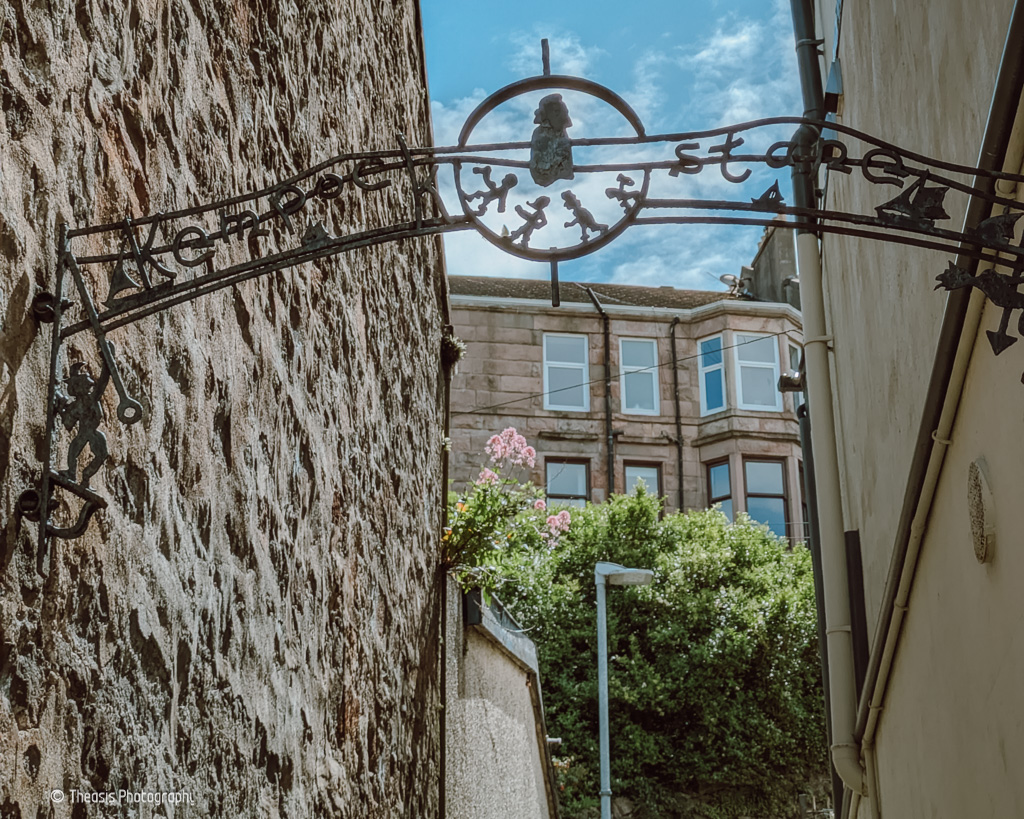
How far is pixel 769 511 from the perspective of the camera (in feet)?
74.2

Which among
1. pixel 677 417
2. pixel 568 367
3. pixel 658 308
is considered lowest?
pixel 677 417

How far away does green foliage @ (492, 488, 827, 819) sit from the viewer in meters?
17.0

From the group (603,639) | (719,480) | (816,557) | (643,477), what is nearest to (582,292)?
(643,477)

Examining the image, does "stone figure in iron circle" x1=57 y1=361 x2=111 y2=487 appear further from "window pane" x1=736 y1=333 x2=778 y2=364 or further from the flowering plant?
"window pane" x1=736 y1=333 x2=778 y2=364

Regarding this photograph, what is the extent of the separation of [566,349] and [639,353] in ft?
4.90

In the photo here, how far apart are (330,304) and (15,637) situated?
8.42 ft

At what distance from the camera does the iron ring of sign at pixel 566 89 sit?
2.46 m

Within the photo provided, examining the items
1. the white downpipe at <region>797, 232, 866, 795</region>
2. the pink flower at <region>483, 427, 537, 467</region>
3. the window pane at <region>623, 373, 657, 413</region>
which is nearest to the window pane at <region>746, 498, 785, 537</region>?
the window pane at <region>623, 373, 657, 413</region>

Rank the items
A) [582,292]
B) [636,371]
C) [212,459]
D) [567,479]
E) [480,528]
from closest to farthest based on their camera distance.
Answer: [212,459]
[480,528]
[567,479]
[636,371]
[582,292]

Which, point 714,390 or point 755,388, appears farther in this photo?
point 714,390

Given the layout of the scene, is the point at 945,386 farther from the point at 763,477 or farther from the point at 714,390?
the point at 714,390

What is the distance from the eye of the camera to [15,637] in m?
2.21

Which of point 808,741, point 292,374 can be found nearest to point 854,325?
point 292,374

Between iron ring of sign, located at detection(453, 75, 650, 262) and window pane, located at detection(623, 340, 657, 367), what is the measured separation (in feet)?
70.2
